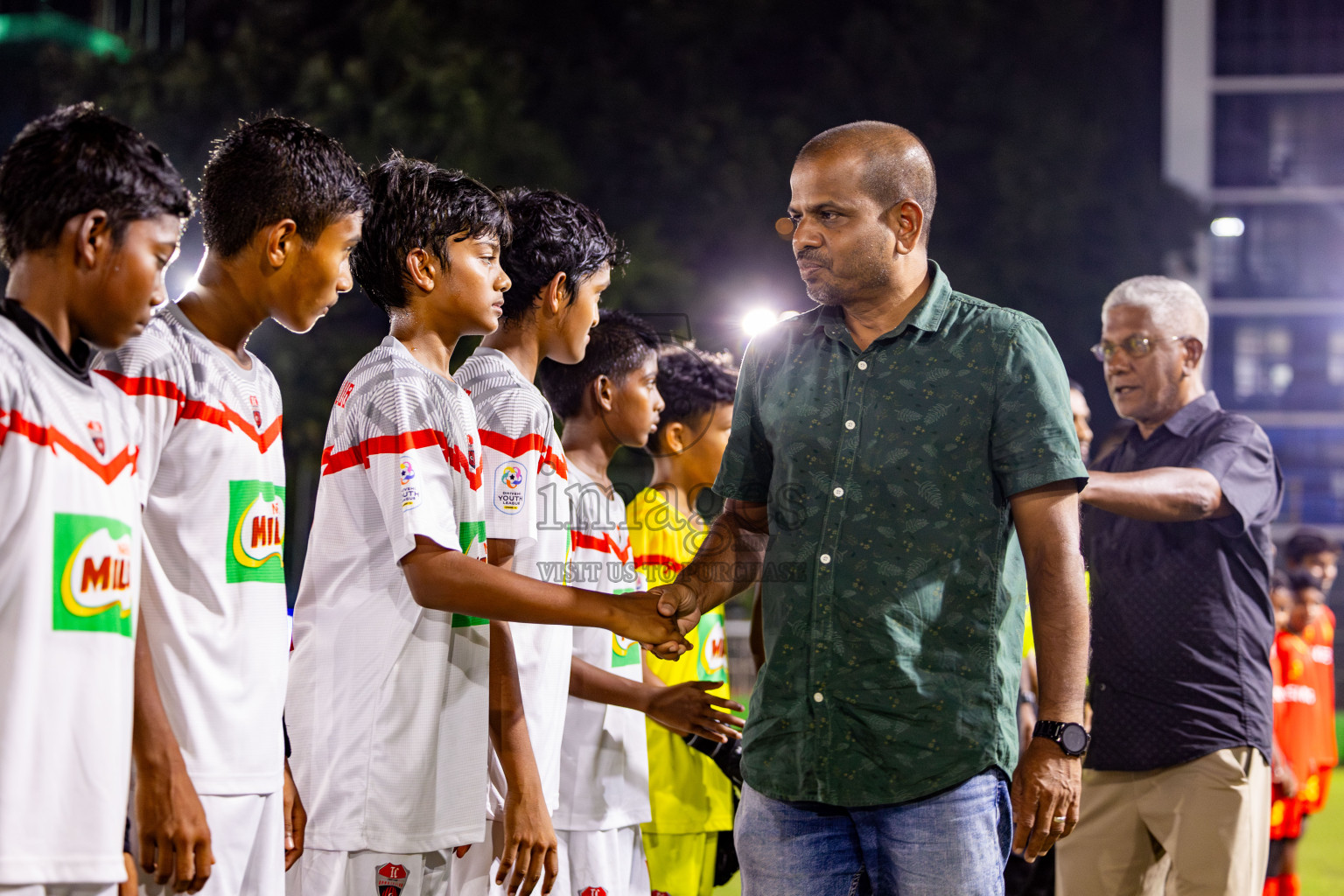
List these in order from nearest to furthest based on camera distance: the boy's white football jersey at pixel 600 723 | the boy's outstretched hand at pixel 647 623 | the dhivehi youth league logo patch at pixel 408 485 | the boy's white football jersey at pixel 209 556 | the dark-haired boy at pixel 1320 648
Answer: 1. the boy's white football jersey at pixel 209 556
2. the dhivehi youth league logo patch at pixel 408 485
3. the boy's outstretched hand at pixel 647 623
4. the boy's white football jersey at pixel 600 723
5. the dark-haired boy at pixel 1320 648

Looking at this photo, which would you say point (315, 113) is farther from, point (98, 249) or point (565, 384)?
point (98, 249)

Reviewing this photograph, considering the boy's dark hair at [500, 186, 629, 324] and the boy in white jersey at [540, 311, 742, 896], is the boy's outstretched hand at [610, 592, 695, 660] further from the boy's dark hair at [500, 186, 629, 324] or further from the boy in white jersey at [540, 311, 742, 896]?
the boy's dark hair at [500, 186, 629, 324]

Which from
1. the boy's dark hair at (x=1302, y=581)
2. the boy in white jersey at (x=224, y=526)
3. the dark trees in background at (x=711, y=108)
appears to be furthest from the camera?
the dark trees in background at (x=711, y=108)

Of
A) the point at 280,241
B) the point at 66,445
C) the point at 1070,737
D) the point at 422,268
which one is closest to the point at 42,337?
the point at 66,445

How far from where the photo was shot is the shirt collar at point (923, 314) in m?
2.61

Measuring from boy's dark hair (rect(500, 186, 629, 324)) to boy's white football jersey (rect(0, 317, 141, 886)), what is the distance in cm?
146

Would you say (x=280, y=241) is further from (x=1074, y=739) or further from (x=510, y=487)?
(x=1074, y=739)

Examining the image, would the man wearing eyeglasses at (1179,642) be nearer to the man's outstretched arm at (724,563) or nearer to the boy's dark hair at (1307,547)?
the man's outstretched arm at (724,563)

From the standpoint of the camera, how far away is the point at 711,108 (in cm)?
2164

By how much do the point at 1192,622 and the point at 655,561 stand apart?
1670 mm

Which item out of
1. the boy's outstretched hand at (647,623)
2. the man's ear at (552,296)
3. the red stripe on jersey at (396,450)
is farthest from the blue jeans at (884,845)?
the man's ear at (552,296)

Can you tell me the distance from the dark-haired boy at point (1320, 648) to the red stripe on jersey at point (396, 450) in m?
6.90

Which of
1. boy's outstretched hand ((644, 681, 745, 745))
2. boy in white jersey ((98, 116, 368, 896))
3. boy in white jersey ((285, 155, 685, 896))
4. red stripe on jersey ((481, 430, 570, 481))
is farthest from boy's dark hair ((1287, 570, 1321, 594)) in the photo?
boy in white jersey ((98, 116, 368, 896))

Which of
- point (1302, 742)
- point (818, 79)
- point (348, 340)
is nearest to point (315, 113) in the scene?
point (348, 340)
